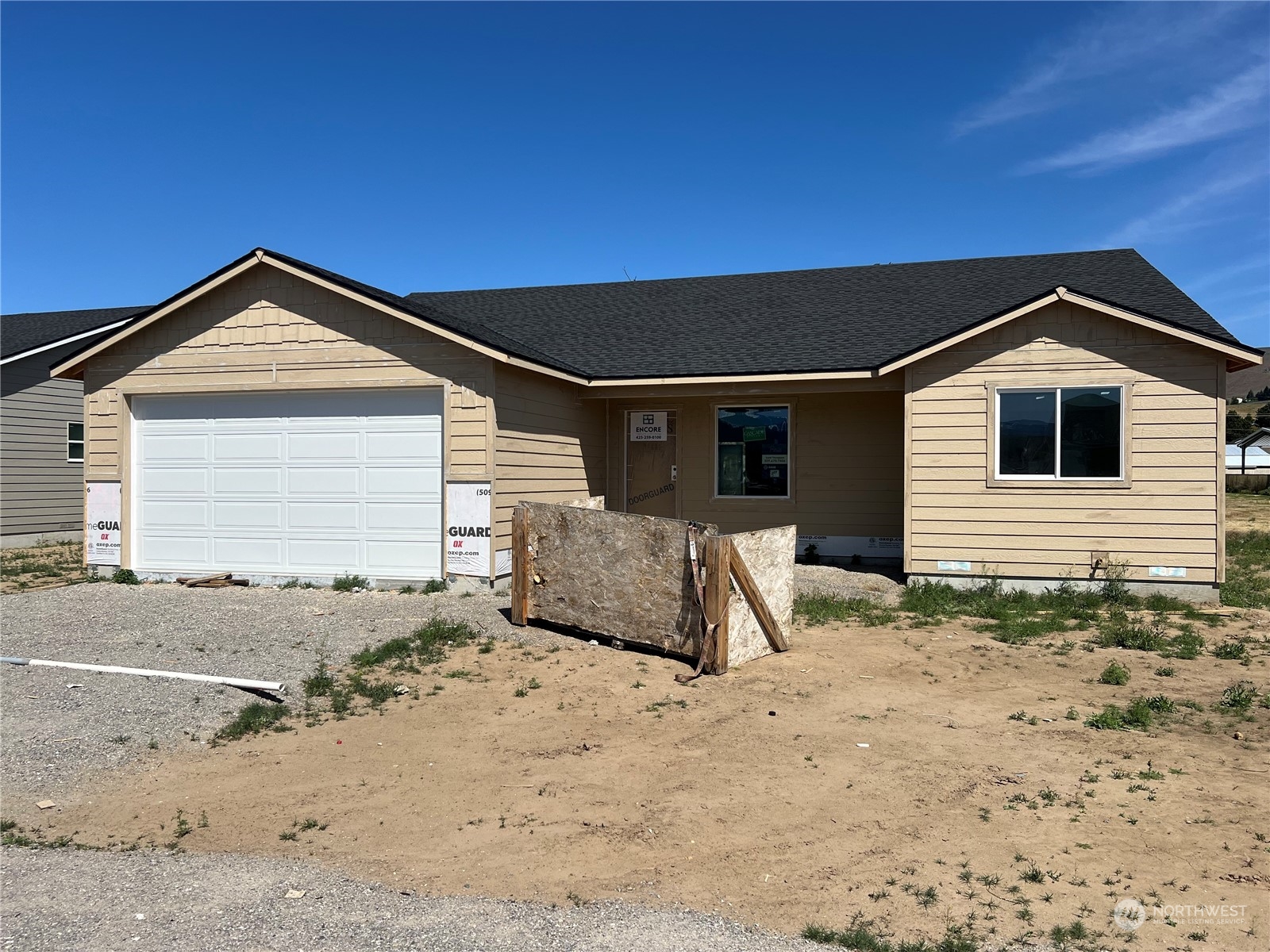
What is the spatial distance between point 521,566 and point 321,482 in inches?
171

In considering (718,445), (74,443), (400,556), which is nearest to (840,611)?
(718,445)

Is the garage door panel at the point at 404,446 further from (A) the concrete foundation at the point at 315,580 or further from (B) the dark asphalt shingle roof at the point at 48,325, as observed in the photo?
(B) the dark asphalt shingle roof at the point at 48,325

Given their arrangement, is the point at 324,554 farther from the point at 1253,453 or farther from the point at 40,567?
the point at 1253,453

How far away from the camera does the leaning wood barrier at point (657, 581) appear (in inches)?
310

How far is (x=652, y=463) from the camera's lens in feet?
50.6

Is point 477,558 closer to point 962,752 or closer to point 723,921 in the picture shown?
point 962,752

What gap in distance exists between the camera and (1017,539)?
38.1 ft

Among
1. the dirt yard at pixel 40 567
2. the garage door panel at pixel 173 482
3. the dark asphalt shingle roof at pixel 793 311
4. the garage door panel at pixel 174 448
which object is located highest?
the dark asphalt shingle roof at pixel 793 311

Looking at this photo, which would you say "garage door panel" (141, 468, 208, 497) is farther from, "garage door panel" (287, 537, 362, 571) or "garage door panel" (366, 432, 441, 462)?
"garage door panel" (366, 432, 441, 462)

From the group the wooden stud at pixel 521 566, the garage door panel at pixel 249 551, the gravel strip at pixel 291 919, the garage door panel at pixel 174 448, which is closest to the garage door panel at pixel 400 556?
the garage door panel at pixel 249 551

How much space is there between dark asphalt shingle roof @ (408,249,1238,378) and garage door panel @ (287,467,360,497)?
3.26 meters

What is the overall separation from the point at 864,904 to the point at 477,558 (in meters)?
8.23

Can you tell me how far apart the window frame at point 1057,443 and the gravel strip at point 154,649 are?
251 inches

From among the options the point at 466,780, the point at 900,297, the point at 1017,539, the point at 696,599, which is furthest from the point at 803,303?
the point at 466,780
